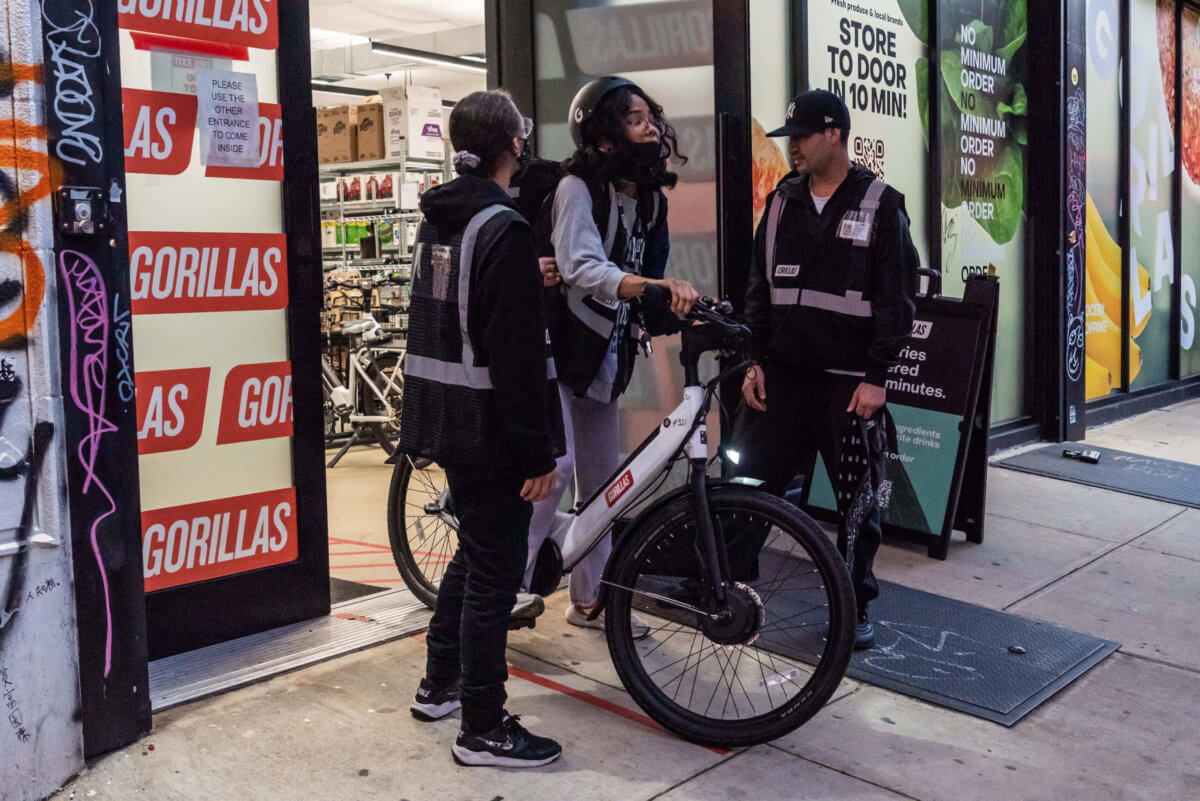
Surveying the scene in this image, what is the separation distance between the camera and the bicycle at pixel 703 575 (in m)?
3.14

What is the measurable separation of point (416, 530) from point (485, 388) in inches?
57.3

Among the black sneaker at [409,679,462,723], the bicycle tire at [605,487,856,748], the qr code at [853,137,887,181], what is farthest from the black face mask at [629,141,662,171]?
the qr code at [853,137,887,181]

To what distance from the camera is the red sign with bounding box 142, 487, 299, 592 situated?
3812mm

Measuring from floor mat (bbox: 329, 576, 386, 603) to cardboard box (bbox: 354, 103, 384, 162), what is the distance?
268 inches

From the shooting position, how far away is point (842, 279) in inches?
152

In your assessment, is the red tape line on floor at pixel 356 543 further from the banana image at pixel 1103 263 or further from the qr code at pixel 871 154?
the banana image at pixel 1103 263

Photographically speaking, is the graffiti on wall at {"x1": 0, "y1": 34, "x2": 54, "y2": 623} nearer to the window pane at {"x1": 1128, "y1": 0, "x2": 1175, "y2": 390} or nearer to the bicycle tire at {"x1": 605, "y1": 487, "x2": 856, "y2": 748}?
the bicycle tire at {"x1": 605, "y1": 487, "x2": 856, "y2": 748}

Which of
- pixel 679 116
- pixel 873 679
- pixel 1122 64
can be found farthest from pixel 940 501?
pixel 1122 64

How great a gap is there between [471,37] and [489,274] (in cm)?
1174

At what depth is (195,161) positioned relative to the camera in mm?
3850

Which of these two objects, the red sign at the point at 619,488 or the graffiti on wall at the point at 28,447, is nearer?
the graffiti on wall at the point at 28,447

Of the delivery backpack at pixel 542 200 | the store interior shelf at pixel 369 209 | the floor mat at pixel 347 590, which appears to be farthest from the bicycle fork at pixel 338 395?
the delivery backpack at pixel 542 200

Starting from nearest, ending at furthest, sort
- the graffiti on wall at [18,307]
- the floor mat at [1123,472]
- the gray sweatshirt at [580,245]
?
the graffiti on wall at [18,307]
the gray sweatshirt at [580,245]
the floor mat at [1123,472]

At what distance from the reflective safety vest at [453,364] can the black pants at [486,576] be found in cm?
10
